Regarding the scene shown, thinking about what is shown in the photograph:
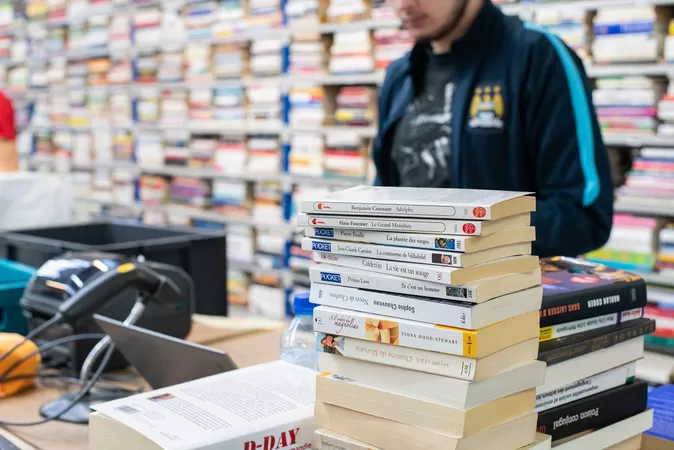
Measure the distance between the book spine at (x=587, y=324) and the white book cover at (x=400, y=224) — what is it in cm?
15

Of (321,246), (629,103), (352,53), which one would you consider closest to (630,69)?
(629,103)

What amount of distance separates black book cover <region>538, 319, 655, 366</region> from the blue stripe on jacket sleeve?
63 cm

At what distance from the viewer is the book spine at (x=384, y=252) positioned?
77cm

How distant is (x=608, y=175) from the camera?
1680mm

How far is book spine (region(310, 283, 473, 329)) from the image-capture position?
30.2 inches

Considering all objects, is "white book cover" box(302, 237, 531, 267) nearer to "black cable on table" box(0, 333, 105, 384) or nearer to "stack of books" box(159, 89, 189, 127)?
"black cable on table" box(0, 333, 105, 384)

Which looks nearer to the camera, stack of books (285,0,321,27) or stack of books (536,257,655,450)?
stack of books (536,257,655,450)

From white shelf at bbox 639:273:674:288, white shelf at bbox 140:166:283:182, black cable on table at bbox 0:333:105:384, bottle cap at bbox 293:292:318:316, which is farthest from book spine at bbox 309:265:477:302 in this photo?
white shelf at bbox 140:166:283:182

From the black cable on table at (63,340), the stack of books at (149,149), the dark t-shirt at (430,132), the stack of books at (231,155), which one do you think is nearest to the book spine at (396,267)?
the black cable on table at (63,340)

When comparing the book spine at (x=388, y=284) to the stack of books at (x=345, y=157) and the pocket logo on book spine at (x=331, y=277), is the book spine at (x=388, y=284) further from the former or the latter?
the stack of books at (x=345, y=157)

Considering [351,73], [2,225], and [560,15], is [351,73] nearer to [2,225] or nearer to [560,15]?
[560,15]

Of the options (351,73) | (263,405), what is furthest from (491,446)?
(351,73)

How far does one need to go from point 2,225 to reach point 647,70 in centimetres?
275

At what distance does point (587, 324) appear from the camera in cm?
95
